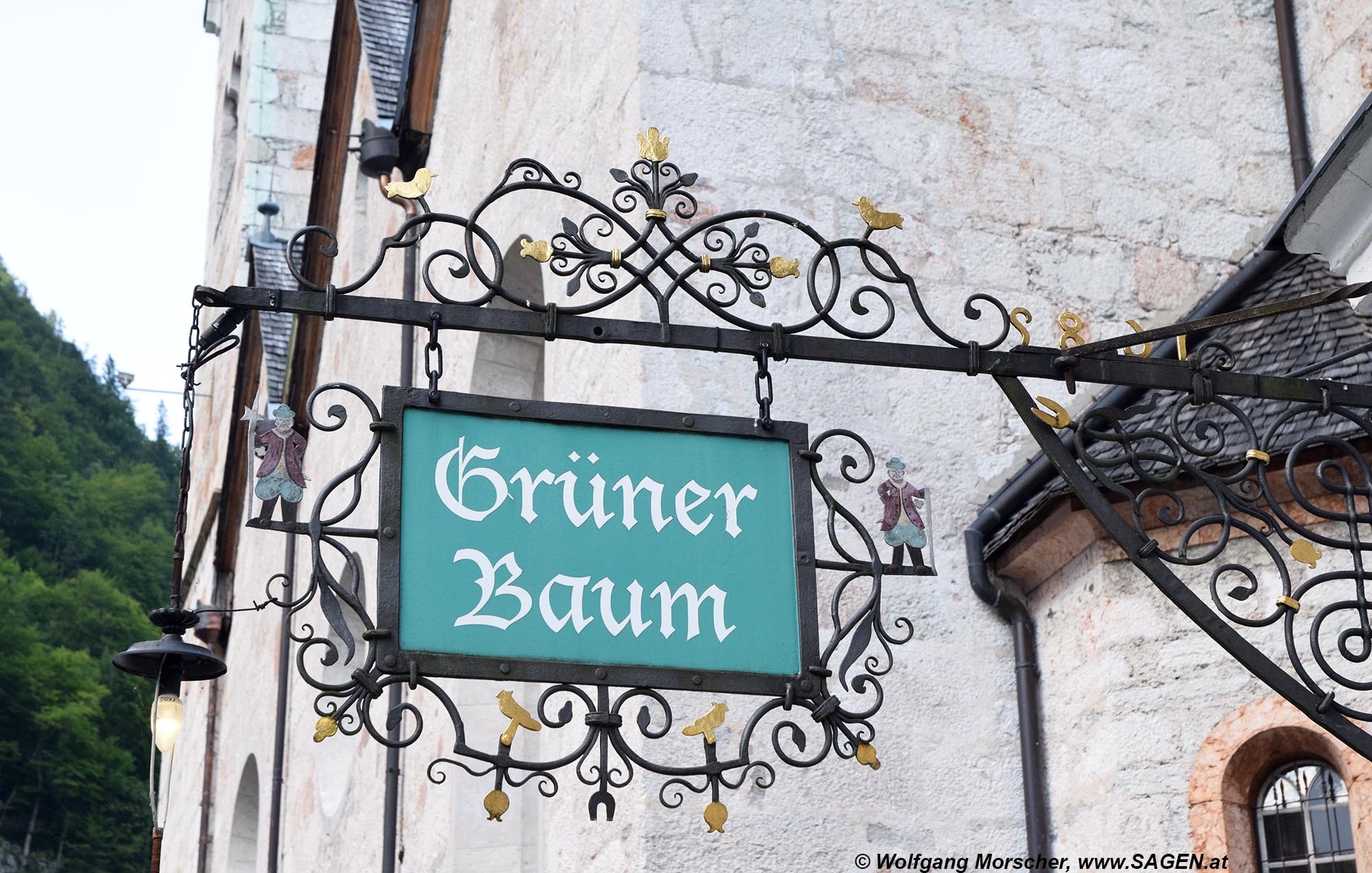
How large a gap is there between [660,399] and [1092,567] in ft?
4.88

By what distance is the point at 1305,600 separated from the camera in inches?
226

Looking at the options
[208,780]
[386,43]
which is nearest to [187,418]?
[386,43]

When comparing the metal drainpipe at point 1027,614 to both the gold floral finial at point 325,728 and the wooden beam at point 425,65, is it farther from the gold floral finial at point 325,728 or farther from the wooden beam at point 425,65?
the wooden beam at point 425,65

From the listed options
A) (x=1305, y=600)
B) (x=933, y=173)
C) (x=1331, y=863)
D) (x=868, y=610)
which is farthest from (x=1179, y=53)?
(x=868, y=610)

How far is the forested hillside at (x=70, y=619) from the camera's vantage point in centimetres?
3519

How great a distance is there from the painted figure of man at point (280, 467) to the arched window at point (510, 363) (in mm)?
4892

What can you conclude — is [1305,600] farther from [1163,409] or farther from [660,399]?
[660,399]

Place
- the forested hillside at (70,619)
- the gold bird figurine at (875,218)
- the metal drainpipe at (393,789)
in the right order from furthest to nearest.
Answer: the forested hillside at (70,619)
the metal drainpipe at (393,789)
the gold bird figurine at (875,218)

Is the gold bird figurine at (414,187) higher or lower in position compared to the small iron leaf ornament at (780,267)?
higher

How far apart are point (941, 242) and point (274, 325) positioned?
10474 mm

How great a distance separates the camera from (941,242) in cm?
702

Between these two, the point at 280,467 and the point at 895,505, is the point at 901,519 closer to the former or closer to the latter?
the point at 895,505

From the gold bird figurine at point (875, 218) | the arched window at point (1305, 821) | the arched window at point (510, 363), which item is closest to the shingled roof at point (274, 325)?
the arched window at point (510, 363)

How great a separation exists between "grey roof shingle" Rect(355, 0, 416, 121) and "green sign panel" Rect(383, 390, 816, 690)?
24.6 feet
